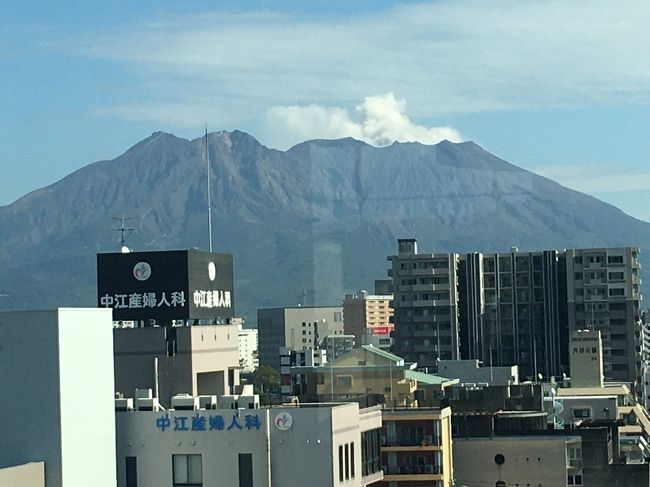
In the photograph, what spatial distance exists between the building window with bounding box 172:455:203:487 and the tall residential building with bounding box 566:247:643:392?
208ft

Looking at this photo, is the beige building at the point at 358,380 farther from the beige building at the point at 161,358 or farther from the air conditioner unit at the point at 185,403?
the air conditioner unit at the point at 185,403

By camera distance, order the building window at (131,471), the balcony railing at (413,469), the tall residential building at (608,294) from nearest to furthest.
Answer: the building window at (131,471), the balcony railing at (413,469), the tall residential building at (608,294)

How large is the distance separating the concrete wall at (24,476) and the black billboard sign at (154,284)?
12.6 m

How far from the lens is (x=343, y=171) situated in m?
42.8

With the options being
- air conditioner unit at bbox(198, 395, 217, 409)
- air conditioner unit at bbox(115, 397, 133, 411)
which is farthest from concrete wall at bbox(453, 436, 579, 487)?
air conditioner unit at bbox(115, 397, 133, 411)

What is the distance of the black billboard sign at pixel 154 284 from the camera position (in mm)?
35281

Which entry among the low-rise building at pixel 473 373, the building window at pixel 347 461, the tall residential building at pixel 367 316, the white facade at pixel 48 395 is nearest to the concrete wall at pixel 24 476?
the white facade at pixel 48 395

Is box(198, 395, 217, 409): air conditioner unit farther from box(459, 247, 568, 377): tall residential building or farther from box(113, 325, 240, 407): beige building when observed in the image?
box(459, 247, 568, 377): tall residential building

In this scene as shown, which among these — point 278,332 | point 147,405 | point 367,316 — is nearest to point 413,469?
point 147,405

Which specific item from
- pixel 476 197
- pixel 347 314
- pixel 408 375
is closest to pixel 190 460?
pixel 408 375

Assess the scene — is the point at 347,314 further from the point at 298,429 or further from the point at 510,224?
the point at 298,429

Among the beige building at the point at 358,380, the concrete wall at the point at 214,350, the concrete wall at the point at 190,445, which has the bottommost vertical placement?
the concrete wall at the point at 190,445

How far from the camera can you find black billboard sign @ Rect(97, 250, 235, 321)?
35281 mm

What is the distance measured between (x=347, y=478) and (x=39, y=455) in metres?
6.81
